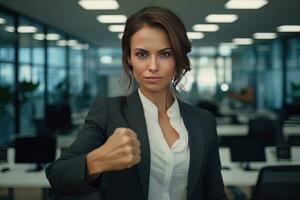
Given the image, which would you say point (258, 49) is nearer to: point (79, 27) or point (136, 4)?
point (79, 27)

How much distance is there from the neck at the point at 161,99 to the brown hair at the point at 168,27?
11cm

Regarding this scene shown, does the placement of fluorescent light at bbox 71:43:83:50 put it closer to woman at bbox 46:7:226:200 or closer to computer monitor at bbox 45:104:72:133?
computer monitor at bbox 45:104:72:133

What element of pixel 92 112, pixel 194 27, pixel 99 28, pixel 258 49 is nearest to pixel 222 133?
pixel 194 27

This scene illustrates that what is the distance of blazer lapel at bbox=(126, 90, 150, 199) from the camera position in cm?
92

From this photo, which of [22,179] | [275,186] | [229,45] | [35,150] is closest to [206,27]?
[229,45]

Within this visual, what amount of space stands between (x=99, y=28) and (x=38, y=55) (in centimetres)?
168

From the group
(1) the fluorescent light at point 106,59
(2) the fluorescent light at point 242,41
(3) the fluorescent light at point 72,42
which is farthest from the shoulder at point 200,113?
(1) the fluorescent light at point 106,59

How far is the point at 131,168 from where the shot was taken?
0.92 meters

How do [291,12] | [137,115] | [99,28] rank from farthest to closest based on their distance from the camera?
[99,28], [291,12], [137,115]

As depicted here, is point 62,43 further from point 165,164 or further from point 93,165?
point 93,165

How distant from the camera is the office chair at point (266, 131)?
5.59 meters

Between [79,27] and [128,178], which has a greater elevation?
[79,27]

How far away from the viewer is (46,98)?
31.7 feet

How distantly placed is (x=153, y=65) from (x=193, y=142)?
9.4 inches
